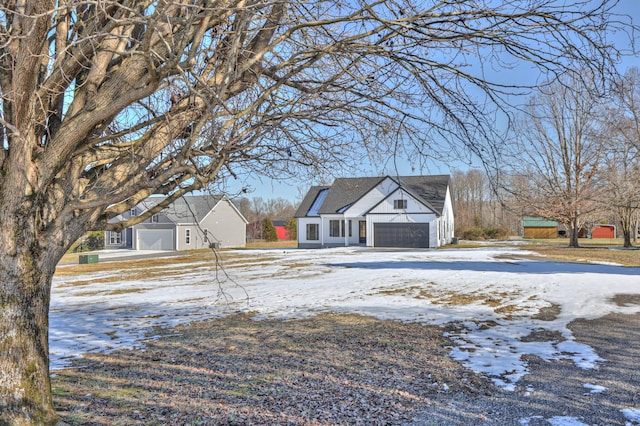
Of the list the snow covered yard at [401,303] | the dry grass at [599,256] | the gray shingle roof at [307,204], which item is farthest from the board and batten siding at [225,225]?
the dry grass at [599,256]

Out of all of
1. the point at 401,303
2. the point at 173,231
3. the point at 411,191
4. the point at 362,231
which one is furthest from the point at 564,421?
the point at 173,231

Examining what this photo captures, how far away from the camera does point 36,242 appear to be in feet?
10.4

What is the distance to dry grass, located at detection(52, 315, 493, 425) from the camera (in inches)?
150

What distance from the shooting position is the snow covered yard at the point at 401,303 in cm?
632

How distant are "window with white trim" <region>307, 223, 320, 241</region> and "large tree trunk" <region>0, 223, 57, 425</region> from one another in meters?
35.1

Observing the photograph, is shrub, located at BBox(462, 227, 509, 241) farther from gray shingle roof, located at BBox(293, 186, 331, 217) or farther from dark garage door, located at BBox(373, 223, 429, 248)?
gray shingle roof, located at BBox(293, 186, 331, 217)

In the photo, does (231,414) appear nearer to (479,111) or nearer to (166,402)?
(166,402)

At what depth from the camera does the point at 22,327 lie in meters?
3.07

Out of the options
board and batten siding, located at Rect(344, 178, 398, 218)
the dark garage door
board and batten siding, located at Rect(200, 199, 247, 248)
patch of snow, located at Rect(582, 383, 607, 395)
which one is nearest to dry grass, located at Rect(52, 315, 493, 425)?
patch of snow, located at Rect(582, 383, 607, 395)

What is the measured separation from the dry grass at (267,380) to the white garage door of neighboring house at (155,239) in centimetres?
3535

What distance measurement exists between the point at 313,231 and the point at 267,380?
33.9 m

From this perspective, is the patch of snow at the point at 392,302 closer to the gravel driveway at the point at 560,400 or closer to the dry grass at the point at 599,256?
the gravel driveway at the point at 560,400

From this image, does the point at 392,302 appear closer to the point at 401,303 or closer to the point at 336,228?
the point at 401,303

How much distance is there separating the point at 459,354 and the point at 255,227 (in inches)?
1989
